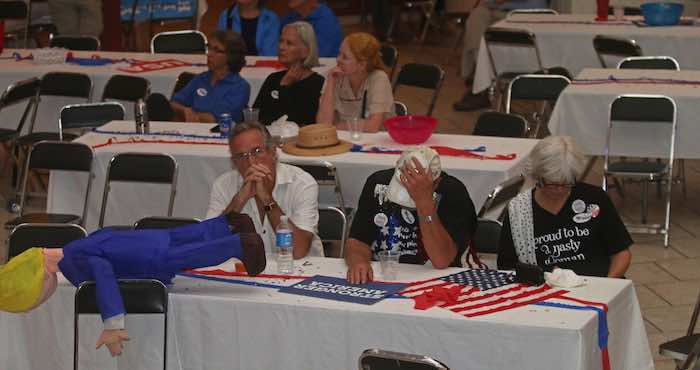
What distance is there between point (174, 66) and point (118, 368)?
4331 mm

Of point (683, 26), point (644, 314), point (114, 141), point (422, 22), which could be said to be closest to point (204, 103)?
point (114, 141)

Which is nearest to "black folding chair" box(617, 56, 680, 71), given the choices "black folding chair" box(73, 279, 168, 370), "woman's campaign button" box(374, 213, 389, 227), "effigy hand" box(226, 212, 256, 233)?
"woman's campaign button" box(374, 213, 389, 227)

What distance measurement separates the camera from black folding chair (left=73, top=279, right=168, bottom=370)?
4.52 metres

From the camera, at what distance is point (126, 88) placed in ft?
27.1

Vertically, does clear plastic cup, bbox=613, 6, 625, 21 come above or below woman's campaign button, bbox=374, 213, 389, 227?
above

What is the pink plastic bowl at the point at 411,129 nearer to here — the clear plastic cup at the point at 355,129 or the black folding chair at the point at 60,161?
the clear plastic cup at the point at 355,129

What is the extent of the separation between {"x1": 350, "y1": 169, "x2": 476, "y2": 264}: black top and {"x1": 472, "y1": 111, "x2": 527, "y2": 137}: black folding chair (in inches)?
77.3

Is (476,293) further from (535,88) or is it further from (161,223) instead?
(535,88)

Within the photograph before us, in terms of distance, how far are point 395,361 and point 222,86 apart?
420 cm

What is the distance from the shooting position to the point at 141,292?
4539 mm

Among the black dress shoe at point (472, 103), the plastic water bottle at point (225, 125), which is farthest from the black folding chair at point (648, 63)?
the plastic water bottle at point (225, 125)

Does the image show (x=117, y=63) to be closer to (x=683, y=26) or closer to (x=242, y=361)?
(x=683, y=26)

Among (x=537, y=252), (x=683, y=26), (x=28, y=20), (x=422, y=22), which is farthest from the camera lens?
(x=422, y=22)

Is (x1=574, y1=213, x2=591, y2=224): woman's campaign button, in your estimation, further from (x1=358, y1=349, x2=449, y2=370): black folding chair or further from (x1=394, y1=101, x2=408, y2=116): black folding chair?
(x1=394, y1=101, x2=408, y2=116): black folding chair
